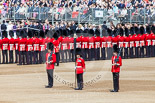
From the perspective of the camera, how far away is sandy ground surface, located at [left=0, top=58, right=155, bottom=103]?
71.7ft

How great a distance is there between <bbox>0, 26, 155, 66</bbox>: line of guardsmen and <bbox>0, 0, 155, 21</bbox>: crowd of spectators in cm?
475

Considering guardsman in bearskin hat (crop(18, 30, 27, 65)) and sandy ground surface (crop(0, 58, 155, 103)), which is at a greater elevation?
guardsman in bearskin hat (crop(18, 30, 27, 65))

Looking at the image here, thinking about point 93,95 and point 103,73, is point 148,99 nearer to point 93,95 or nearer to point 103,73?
point 93,95

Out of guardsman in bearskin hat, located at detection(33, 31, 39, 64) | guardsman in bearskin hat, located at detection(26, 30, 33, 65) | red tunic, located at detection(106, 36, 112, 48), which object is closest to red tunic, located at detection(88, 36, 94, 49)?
red tunic, located at detection(106, 36, 112, 48)

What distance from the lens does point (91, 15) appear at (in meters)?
43.9

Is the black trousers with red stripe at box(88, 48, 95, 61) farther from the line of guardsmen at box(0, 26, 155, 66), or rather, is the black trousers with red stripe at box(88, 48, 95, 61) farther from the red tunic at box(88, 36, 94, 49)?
the red tunic at box(88, 36, 94, 49)

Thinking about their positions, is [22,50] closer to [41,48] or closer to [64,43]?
[41,48]

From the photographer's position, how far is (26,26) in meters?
43.0

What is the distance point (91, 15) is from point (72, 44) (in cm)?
903

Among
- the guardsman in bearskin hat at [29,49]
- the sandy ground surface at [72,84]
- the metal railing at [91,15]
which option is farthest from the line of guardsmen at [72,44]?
the metal railing at [91,15]

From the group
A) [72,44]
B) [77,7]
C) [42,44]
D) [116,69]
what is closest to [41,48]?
[42,44]

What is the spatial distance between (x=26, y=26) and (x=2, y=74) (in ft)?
43.6

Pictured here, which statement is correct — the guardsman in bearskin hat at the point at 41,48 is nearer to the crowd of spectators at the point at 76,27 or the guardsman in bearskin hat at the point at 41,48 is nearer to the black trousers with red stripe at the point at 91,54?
the crowd of spectators at the point at 76,27

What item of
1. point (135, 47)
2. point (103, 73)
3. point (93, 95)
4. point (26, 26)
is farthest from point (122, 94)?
point (26, 26)
